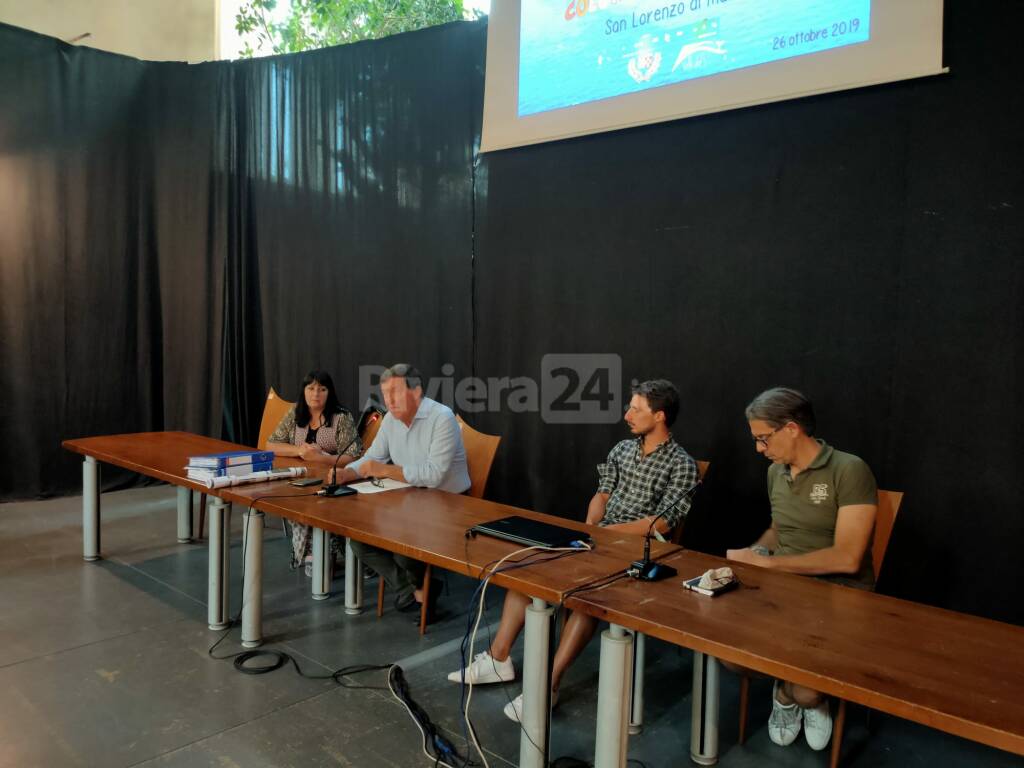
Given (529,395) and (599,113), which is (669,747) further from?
(599,113)

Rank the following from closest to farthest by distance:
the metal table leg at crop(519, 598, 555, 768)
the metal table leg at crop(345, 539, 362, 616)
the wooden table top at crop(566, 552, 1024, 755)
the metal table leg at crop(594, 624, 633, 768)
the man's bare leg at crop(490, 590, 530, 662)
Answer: the wooden table top at crop(566, 552, 1024, 755)
the metal table leg at crop(594, 624, 633, 768)
the metal table leg at crop(519, 598, 555, 768)
the man's bare leg at crop(490, 590, 530, 662)
the metal table leg at crop(345, 539, 362, 616)

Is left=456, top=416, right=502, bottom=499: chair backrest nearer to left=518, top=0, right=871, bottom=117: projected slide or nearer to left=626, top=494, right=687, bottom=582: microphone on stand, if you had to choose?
left=626, top=494, right=687, bottom=582: microphone on stand

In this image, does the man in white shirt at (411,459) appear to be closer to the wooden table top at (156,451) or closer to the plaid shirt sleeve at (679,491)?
the wooden table top at (156,451)

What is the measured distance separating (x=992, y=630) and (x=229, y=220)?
5.49 metres

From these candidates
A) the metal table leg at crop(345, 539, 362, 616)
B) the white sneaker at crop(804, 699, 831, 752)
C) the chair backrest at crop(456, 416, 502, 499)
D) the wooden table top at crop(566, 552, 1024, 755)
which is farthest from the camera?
the chair backrest at crop(456, 416, 502, 499)

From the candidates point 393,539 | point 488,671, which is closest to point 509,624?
point 488,671

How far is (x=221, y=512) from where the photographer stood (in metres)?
2.74

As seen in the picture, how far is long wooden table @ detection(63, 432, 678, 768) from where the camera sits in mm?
1693

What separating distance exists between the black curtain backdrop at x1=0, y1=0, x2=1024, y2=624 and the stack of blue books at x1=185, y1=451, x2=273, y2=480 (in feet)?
5.09

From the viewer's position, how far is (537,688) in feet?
5.55

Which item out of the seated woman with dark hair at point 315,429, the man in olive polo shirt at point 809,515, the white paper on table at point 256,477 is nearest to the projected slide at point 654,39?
the man in olive polo shirt at point 809,515

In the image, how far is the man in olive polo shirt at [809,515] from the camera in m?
2.05

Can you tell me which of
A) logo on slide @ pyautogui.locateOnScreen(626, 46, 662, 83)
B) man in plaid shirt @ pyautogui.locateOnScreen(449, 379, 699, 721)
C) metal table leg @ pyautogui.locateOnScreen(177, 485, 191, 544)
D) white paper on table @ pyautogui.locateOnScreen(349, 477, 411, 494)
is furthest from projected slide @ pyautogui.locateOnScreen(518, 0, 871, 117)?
metal table leg @ pyautogui.locateOnScreen(177, 485, 191, 544)

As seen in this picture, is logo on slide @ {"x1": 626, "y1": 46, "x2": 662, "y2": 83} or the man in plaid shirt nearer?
the man in plaid shirt
